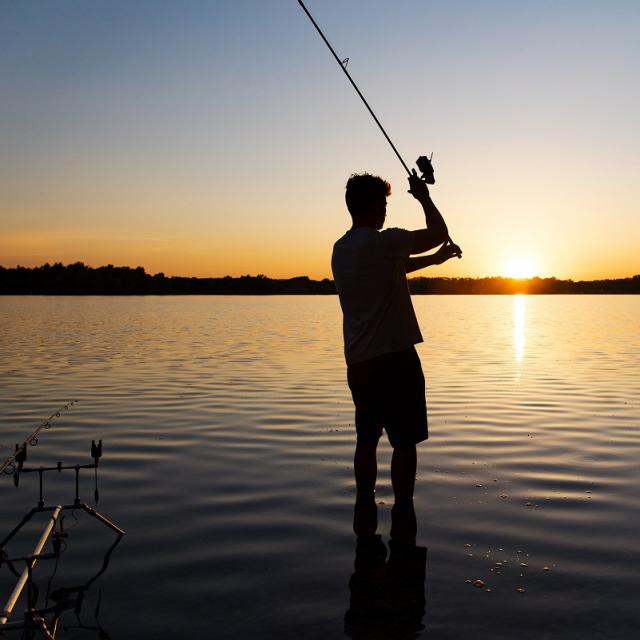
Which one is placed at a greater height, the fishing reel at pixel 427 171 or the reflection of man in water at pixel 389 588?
the fishing reel at pixel 427 171

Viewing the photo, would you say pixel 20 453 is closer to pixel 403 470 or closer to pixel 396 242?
pixel 403 470

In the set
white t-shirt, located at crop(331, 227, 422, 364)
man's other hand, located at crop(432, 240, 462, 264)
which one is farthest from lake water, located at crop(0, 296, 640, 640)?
man's other hand, located at crop(432, 240, 462, 264)

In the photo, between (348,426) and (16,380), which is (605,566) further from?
(16,380)

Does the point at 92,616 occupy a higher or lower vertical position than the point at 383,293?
lower

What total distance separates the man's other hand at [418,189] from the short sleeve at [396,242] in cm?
36

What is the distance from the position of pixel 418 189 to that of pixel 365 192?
36 cm

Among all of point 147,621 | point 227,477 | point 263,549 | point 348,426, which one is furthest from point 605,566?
point 348,426

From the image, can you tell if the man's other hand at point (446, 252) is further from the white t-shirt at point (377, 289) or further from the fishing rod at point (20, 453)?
the fishing rod at point (20, 453)

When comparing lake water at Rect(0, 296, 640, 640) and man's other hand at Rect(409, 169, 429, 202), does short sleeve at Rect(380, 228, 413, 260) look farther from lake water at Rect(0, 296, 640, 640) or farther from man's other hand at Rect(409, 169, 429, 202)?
lake water at Rect(0, 296, 640, 640)

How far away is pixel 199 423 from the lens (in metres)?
10.5

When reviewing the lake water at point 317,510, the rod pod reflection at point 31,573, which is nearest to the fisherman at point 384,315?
the lake water at point 317,510

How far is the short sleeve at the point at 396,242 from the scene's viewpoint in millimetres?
5070

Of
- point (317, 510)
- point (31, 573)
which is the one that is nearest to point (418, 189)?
point (317, 510)

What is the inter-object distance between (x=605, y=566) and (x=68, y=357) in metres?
19.2
